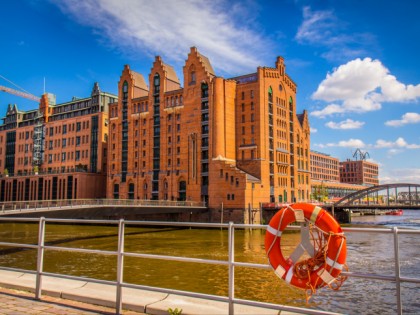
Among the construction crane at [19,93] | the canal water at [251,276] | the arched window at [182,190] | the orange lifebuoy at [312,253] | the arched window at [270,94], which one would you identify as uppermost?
the construction crane at [19,93]

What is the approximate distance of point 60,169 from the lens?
98.6 meters

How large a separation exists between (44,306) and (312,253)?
441 cm

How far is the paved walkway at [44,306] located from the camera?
6.02m

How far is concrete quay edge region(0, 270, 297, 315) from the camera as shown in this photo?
5.88 m

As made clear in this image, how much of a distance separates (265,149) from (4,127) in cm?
8660

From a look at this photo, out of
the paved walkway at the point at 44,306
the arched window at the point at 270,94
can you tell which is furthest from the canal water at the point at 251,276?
the arched window at the point at 270,94

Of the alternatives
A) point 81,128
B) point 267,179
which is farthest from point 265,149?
point 81,128

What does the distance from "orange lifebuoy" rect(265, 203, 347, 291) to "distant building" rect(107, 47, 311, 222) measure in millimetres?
62736

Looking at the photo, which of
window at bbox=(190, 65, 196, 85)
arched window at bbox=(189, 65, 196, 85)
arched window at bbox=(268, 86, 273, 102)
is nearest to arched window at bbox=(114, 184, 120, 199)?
arched window at bbox=(189, 65, 196, 85)

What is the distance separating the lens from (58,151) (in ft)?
332

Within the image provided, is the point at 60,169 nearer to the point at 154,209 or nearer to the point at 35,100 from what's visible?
the point at 154,209

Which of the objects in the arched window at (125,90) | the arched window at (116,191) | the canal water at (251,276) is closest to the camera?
the canal water at (251,276)

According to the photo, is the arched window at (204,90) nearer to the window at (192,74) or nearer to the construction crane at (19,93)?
the window at (192,74)

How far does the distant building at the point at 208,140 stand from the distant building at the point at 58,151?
5.81m
